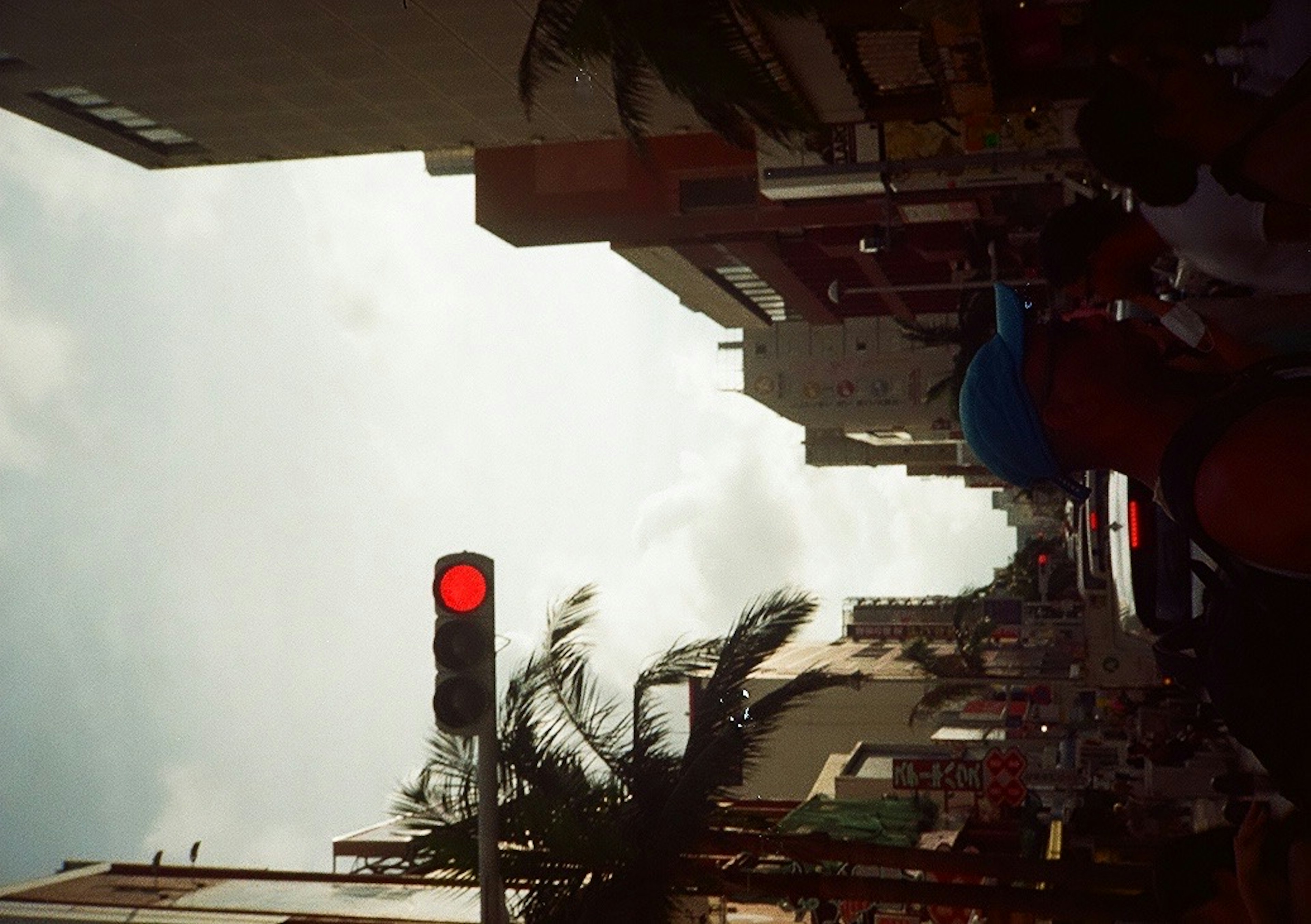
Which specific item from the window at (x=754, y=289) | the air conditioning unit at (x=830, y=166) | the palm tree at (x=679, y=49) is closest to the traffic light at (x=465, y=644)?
the palm tree at (x=679, y=49)

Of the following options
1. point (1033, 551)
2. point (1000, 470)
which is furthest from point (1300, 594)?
point (1033, 551)

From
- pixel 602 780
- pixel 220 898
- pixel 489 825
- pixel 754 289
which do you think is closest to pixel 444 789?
pixel 602 780

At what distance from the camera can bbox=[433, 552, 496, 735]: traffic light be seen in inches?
258

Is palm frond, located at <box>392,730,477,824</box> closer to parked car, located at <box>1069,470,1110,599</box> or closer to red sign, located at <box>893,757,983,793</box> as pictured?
parked car, located at <box>1069,470,1110,599</box>

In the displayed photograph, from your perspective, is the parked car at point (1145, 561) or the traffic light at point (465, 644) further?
the traffic light at point (465, 644)

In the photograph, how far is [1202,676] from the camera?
2.63 meters

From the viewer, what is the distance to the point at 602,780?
11844 mm

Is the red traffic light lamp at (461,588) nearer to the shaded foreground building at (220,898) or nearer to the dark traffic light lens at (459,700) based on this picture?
the dark traffic light lens at (459,700)

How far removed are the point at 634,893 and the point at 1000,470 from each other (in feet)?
28.8

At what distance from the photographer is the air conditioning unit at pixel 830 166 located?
802 inches

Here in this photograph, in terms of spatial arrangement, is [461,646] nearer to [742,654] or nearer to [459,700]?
[459,700]

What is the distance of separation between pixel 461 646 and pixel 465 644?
0.08ft

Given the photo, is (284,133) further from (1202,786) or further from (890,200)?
(1202,786)

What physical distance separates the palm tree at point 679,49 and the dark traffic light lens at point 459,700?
5155 millimetres
